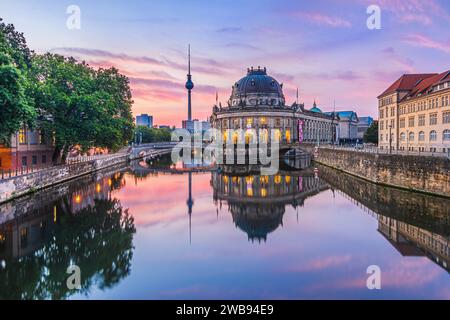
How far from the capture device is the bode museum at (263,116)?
11006 cm

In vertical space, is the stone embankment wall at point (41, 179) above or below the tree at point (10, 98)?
below

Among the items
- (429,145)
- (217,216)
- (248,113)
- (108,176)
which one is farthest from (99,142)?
(248,113)

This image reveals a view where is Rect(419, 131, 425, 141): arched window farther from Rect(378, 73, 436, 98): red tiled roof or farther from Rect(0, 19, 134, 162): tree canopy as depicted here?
Rect(0, 19, 134, 162): tree canopy

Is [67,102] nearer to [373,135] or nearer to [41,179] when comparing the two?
[41,179]

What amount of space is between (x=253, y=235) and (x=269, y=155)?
228 feet

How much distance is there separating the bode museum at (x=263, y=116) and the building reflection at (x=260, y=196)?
5239 centimetres

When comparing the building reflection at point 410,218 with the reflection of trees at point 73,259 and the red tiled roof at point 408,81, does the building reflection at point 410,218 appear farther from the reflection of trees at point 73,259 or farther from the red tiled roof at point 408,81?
the red tiled roof at point 408,81

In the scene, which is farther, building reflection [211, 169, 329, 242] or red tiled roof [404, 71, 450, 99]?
red tiled roof [404, 71, 450, 99]

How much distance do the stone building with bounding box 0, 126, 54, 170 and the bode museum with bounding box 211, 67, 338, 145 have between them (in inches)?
2502

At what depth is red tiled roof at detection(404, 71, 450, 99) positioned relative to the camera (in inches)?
2137

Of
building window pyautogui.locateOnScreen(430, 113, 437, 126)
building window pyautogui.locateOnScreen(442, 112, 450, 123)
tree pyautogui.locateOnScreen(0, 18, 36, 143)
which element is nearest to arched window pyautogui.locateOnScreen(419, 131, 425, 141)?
building window pyautogui.locateOnScreen(430, 113, 437, 126)

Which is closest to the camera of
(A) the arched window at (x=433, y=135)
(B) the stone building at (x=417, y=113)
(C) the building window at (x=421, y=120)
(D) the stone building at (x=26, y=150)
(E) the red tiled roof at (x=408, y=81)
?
(D) the stone building at (x=26, y=150)

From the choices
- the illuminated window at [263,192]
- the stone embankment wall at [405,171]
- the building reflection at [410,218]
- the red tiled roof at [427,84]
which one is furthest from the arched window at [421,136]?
the illuminated window at [263,192]

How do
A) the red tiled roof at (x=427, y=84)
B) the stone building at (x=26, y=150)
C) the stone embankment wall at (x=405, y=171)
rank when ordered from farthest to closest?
the red tiled roof at (x=427, y=84) < the stone building at (x=26, y=150) < the stone embankment wall at (x=405, y=171)
